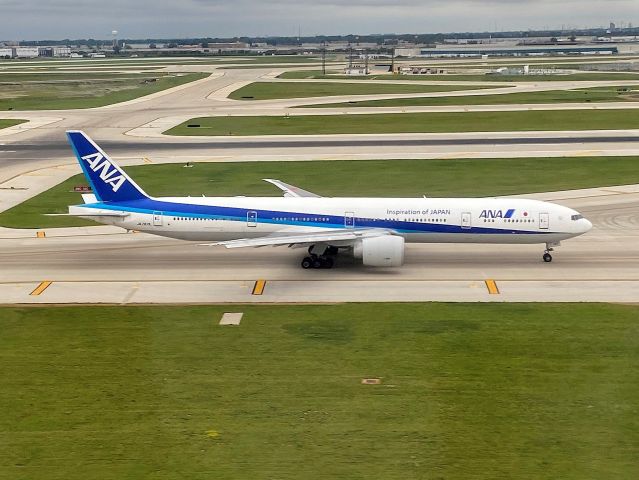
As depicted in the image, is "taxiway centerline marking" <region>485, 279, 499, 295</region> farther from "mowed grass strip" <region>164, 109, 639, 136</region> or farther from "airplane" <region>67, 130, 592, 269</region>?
"mowed grass strip" <region>164, 109, 639, 136</region>

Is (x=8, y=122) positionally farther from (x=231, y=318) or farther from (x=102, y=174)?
(x=231, y=318)

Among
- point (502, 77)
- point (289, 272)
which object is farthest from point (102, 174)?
point (502, 77)

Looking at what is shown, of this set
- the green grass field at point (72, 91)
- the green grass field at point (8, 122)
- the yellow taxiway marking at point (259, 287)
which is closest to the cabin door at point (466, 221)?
the yellow taxiway marking at point (259, 287)

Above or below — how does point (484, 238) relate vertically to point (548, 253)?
above

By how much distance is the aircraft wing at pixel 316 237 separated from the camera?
40.1 meters

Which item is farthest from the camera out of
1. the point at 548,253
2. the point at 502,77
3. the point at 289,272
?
the point at 502,77

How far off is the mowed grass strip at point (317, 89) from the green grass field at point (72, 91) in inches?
769

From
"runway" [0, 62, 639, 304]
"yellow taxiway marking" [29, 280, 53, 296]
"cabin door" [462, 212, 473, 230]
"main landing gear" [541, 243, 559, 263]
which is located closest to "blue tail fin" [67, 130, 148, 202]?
"runway" [0, 62, 639, 304]

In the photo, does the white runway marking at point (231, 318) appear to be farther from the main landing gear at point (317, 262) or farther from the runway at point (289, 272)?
the main landing gear at point (317, 262)

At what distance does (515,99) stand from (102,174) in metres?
102

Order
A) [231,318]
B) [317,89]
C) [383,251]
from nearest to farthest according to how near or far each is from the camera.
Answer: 1. [231,318]
2. [383,251]
3. [317,89]

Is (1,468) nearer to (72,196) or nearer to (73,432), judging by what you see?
(73,432)

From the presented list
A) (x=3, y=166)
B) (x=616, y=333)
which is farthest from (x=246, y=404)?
(x=3, y=166)

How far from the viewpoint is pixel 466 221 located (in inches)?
1662
